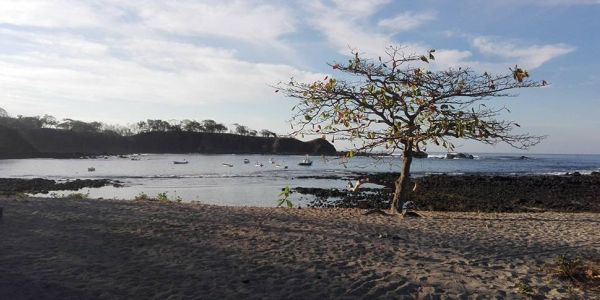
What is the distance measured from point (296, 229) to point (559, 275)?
16.5ft

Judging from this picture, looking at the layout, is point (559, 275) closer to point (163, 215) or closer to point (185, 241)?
point (185, 241)

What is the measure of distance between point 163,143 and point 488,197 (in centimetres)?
12211

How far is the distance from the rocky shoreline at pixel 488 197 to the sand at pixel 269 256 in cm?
716

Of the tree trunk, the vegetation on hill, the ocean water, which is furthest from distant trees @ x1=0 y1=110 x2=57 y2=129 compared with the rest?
the tree trunk

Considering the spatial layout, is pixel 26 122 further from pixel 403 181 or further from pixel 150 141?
pixel 403 181

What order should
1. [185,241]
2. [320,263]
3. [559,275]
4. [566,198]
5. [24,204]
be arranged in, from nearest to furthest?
[559,275]
[320,263]
[185,241]
[24,204]
[566,198]

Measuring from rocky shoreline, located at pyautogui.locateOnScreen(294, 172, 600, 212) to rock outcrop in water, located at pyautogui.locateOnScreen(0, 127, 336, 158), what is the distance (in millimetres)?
89785

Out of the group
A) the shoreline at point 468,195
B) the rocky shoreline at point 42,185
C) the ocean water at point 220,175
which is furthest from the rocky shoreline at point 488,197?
the rocky shoreline at point 42,185

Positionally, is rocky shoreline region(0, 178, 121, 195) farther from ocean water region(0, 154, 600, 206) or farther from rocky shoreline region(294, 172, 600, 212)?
rocky shoreline region(294, 172, 600, 212)

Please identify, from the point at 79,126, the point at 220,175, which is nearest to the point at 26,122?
the point at 79,126

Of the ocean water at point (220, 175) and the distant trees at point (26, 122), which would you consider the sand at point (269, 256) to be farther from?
the distant trees at point (26, 122)

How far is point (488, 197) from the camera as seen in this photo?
88.5 ft

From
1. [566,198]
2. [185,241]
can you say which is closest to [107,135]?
[566,198]

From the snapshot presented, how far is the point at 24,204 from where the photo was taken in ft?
41.7
